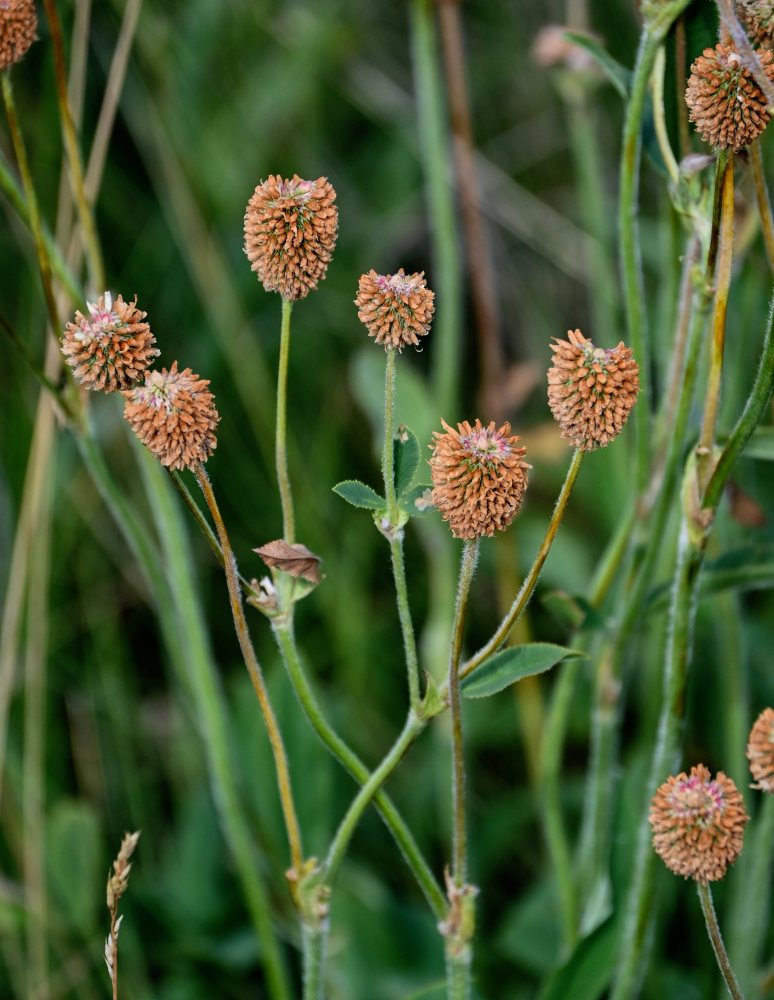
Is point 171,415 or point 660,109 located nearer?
point 171,415

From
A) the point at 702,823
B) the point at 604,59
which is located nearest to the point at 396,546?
the point at 702,823

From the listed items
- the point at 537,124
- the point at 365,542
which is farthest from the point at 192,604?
the point at 537,124

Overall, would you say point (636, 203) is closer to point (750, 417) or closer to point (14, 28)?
point (750, 417)

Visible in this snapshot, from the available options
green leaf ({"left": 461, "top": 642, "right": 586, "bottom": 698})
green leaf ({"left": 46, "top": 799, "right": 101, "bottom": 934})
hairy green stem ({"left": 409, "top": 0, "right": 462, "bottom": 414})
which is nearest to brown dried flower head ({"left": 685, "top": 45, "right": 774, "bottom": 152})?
green leaf ({"left": 461, "top": 642, "right": 586, "bottom": 698})

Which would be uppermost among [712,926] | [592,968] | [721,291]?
[721,291]

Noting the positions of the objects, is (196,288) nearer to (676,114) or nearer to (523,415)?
(523,415)

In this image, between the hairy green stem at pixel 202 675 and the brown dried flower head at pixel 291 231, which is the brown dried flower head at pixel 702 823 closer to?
the brown dried flower head at pixel 291 231

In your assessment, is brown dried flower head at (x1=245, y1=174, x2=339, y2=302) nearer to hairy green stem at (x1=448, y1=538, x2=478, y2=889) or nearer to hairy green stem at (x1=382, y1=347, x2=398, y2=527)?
hairy green stem at (x1=382, y1=347, x2=398, y2=527)

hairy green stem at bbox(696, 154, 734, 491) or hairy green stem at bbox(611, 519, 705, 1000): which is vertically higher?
hairy green stem at bbox(696, 154, 734, 491)
